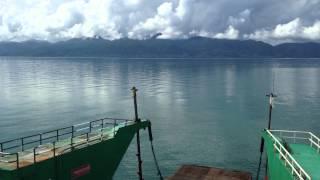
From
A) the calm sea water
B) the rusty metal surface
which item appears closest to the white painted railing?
the rusty metal surface

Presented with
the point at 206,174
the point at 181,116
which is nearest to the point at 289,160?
the point at 206,174

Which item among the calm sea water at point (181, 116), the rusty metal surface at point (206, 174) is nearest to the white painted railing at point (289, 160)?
the rusty metal surface at point (206, 174)

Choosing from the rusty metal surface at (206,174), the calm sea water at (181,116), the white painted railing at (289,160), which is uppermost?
the white painted railing at (289,160)

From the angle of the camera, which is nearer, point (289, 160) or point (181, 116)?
point (289, 160)

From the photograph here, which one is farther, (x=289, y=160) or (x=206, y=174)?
(x=206, y=174)

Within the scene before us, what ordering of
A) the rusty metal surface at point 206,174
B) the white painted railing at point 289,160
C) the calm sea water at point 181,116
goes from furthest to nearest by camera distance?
the calm sea water at point 181,116 → the rusty metal surface at point 206,174 → the white painted railing at point 289,160

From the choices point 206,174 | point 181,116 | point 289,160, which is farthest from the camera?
point 181,116

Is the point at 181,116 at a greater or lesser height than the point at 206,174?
lesser

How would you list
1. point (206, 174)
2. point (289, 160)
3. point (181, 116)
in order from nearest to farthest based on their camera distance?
point (289, 160), point (206, 174), point (181, 116)

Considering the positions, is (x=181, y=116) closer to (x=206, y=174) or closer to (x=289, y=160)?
(x=206, y=174)

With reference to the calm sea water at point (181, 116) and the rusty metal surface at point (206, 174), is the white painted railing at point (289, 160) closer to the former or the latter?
the rusty metal surface at point (206, 174)

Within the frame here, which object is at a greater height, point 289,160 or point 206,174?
point 289,160

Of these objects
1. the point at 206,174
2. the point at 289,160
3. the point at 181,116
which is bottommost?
the point at 181,116

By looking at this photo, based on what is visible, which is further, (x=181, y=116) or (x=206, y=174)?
(x=181, y=116)
